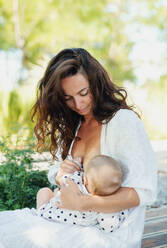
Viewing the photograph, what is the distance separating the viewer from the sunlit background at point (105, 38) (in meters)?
13.3

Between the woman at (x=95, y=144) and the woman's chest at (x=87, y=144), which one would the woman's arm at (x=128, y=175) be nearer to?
the woman at (x=95, y=144)

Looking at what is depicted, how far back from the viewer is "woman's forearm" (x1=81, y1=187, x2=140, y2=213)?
1.49 metres

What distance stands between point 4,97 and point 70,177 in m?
7.56

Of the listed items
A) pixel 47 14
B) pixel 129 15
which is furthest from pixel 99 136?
pixel 129 15

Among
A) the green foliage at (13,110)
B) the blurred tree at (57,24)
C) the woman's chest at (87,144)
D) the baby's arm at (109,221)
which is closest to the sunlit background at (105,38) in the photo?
the blurred tree at (57,24)

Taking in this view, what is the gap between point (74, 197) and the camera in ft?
4.98

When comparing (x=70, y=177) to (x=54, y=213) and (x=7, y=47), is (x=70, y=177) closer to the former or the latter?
(x=54, y=213)

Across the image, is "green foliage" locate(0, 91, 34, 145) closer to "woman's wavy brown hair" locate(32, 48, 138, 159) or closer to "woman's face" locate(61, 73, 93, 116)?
"woman's wavy brown hair" locate(32, 48, 138, 159)

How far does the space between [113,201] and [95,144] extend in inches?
14.0

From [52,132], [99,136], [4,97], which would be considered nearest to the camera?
[99,136]

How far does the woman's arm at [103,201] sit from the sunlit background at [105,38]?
9852 millimetres

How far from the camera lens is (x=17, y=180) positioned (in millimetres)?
2775

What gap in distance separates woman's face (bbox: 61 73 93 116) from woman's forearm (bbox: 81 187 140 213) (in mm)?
500

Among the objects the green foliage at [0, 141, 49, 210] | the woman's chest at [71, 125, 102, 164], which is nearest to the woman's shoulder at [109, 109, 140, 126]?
the woman's chest at [71, 125, 102, 164]
